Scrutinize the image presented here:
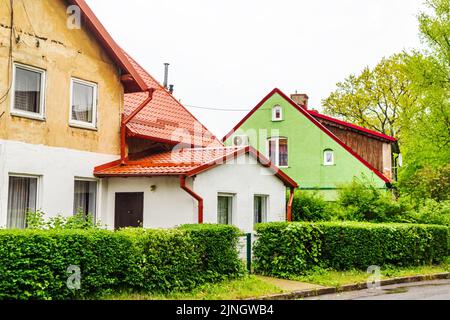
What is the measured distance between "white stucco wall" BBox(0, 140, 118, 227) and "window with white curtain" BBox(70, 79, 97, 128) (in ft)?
2.89

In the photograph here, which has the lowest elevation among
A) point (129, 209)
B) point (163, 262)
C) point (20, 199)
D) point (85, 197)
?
point (163, 262)

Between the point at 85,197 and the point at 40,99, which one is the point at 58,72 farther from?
the point at 85,197

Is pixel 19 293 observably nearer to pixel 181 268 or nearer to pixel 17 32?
pixel 181 268

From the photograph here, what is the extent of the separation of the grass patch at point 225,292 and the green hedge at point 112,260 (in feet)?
0.61

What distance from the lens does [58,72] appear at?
15.0m

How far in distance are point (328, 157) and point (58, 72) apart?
20.0 metres

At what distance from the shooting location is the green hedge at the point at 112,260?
9.47m

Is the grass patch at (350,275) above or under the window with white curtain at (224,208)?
under

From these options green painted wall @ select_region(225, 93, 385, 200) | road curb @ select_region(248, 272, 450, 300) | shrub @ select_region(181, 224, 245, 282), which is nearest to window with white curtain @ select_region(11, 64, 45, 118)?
shrub @ select_region(181, 224, 245, 282)

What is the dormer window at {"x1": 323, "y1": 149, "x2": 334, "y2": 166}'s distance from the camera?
3209 centimetres

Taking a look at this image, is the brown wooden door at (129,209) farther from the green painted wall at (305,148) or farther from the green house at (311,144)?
the green painted wall at (305,148)

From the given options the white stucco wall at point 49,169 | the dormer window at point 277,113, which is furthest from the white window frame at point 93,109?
the dormer window at point 277,113

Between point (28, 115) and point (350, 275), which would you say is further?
point (350, 275)

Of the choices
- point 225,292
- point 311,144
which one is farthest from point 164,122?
point 311,144
